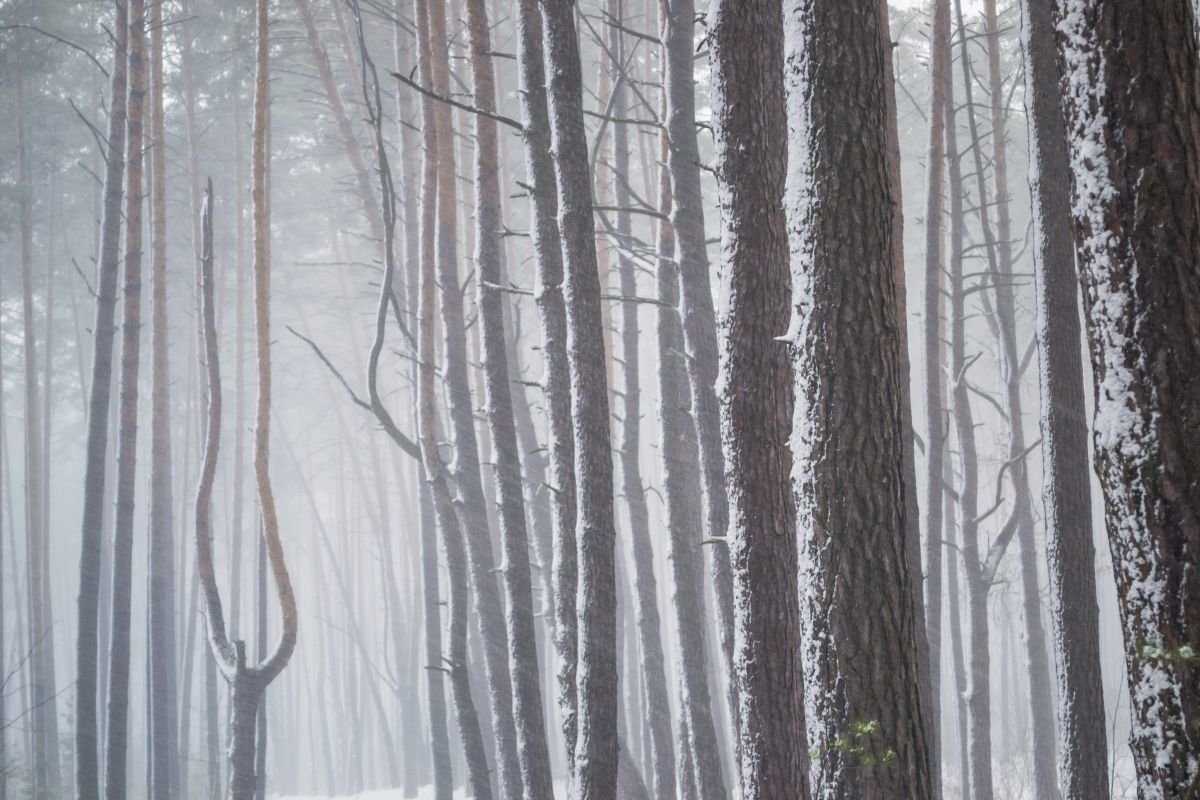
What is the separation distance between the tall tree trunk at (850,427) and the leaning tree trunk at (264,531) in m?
5.70

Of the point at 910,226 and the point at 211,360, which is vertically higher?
the point at 910,226

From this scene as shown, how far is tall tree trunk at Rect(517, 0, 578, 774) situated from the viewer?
7.23 m

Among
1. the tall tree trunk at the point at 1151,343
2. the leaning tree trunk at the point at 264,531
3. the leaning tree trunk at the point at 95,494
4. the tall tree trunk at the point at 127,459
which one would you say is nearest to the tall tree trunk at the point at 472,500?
the leaning tree trunk at the point at 264,531

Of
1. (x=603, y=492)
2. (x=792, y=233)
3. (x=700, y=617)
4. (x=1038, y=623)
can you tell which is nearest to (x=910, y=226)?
(x=1038, y=623)

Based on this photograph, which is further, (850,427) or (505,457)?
(505,457)

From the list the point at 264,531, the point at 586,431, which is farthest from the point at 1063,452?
the point at 264,531

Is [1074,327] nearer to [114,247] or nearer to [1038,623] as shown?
[1038,623]

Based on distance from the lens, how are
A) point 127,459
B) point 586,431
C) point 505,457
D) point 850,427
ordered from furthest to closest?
point 127,459
point 505,457
point 586,431
point 850,427

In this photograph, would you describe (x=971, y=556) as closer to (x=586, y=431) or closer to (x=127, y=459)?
(x=586, y=431)

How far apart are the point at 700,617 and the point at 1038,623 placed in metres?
4.37

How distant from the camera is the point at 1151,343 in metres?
3.20

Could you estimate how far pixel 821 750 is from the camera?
12.8 ft

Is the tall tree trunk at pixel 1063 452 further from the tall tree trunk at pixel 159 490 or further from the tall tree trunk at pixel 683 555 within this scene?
the tall tree trunk at pixel 159 490

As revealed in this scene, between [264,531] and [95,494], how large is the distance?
8.60ft
